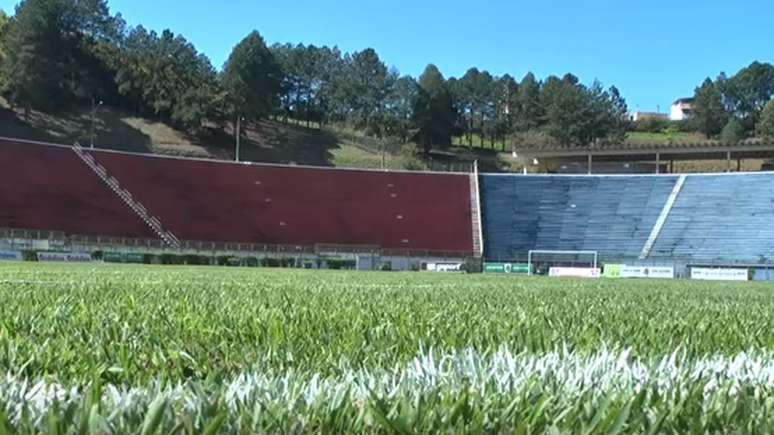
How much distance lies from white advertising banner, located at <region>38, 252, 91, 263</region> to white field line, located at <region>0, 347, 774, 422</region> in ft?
112

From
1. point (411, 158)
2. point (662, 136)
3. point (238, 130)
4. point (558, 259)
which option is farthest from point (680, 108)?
point (558, 259)

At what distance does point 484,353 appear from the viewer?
2.08m

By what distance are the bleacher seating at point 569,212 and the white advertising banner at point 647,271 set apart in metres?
3.94

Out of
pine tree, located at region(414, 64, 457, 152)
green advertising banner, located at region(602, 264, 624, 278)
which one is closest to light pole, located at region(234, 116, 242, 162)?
pine tree, located at region(414, 64, 457, 152)

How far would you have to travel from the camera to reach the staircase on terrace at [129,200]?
41.0m

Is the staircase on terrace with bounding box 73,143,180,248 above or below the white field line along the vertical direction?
above

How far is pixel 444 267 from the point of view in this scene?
1593 inches

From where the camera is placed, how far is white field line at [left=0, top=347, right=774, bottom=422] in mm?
1229

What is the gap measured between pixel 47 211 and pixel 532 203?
97.8ft

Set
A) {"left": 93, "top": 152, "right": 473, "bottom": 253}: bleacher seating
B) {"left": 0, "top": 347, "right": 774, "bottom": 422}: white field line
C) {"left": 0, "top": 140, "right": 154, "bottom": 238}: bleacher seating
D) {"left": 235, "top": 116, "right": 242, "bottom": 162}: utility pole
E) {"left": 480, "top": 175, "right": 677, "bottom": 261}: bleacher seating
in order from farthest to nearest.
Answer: {"left": 235, "top": 116, "right": 242, "bottom": 162}: utility pole
{"left": 480, "top": 175, "right": 677, "bottom": 261}: bleacher seating
{"left": 93, "top": 152, "right": 473, "bottom": 253}: bleacher seating
{"left": 0, "top": 140, "right": 154, "bottom": 238}: bleacher seating
{"left": 0, "top": 347, "right": 774, "bottom": 422}: white field line

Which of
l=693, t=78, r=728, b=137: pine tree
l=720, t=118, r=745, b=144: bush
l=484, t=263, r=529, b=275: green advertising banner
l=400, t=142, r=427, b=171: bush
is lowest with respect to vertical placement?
l=484, t=263, r=529, b=275: green advertising banner

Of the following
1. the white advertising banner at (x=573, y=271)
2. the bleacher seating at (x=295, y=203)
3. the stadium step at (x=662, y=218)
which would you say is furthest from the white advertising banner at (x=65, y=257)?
the stadium step at (x=662, y=218)

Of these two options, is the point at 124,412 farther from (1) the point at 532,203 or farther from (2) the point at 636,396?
(1) the point at 532,203

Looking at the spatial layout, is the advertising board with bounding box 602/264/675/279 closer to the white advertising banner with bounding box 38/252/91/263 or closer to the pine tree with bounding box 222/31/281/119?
the white advertising banner with bounding box 38/252/91/263
